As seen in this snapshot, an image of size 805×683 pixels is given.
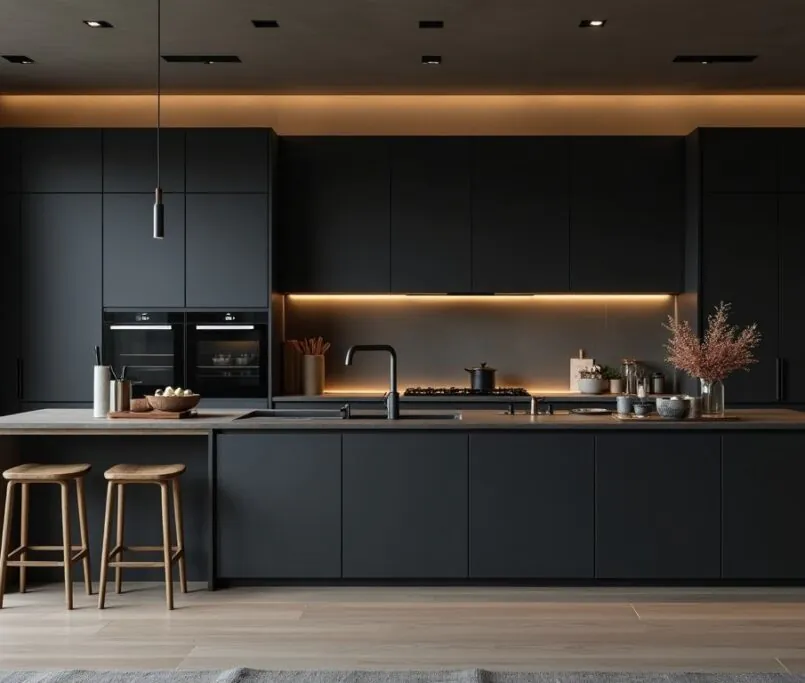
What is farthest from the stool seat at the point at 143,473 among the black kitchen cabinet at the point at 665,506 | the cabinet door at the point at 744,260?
the cabinet door at the point at 744,260

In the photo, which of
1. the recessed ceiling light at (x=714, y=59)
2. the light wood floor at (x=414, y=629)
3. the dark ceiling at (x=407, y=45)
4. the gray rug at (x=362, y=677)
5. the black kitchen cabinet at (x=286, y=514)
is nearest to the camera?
the gray rug at (x=362, y=677)

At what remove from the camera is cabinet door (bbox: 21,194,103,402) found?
605 cm

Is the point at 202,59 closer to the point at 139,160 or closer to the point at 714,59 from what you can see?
the point at 139,160

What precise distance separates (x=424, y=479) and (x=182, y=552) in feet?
4.06

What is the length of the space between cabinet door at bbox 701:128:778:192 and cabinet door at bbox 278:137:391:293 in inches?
87.9

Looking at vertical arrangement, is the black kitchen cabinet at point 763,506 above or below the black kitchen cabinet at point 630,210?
below

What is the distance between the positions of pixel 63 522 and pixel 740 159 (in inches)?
190

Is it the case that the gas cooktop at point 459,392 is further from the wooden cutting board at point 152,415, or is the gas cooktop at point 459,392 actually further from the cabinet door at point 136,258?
the wooden cutting board at point 152,415

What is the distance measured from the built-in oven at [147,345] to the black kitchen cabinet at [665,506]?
3192mm

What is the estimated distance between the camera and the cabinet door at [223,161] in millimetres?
6051

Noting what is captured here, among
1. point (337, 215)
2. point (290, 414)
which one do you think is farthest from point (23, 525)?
point (337, 215)

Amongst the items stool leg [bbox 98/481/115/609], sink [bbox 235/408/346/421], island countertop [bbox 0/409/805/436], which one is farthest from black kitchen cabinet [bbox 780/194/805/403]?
stool leg [bbox 98/481/115/609]

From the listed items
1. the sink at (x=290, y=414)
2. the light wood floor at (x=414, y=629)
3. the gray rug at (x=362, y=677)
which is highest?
the sink at (x=290, y=414)

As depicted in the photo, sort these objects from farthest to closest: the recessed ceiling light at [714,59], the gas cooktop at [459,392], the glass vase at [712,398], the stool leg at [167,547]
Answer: the gas cooktop at [459,392], the recessed ceiling light at [714,59], the glass vase at [712,398], the stool leg at [167,547]
